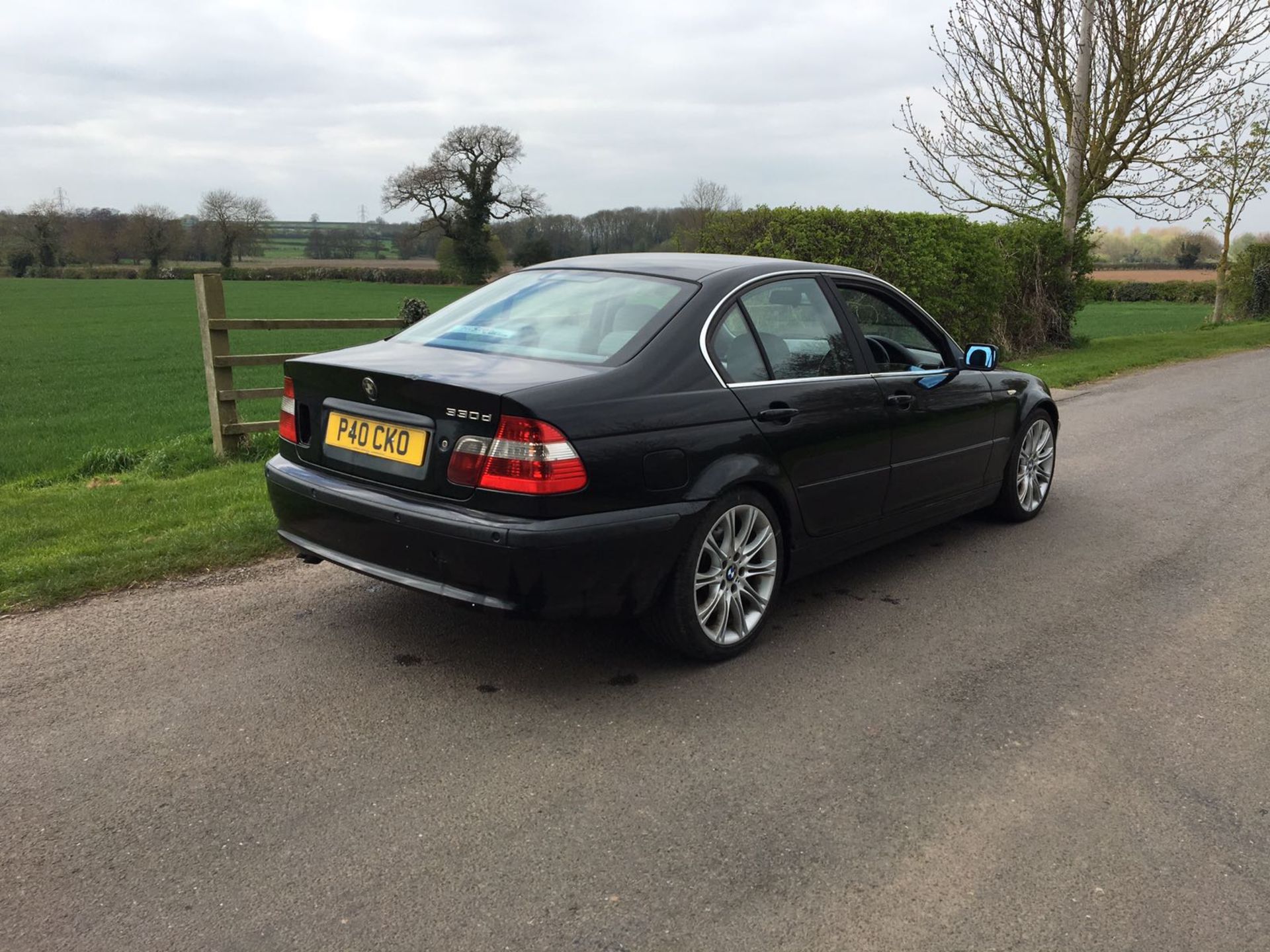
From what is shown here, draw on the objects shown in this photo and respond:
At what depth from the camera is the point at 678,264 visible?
463 cm

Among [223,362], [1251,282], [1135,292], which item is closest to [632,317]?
[223,362]

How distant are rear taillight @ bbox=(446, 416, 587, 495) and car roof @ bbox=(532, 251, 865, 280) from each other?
49.2 inches

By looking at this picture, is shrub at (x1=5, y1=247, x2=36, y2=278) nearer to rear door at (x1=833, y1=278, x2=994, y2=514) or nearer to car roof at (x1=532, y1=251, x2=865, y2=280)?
car roof at (x1=532, y1=251, x2=865, y2=280)

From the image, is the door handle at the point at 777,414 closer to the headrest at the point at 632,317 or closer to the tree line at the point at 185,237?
the headrest at the point at 632,317

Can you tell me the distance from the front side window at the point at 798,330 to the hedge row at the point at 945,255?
9.28m

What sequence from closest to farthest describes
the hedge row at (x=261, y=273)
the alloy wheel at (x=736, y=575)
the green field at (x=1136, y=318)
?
the alloy wheel at (x=736, y=575), the green field at (x=1136, y=318), the hedge row at (x=261, y=273)

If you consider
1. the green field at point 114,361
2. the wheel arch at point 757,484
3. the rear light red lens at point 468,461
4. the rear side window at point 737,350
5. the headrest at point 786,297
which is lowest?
the green field at point 114,361

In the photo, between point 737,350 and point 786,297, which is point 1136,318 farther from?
point 737,350

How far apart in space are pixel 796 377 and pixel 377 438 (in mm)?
1819

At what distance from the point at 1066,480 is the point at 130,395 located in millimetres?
15848

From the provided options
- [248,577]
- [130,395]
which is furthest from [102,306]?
[248,577]

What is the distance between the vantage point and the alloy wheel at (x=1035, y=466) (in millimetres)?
6312

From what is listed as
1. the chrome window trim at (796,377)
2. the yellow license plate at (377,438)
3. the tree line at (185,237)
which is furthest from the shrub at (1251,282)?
the tree line at (185,237)

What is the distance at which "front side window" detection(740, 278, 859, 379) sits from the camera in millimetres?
4426
